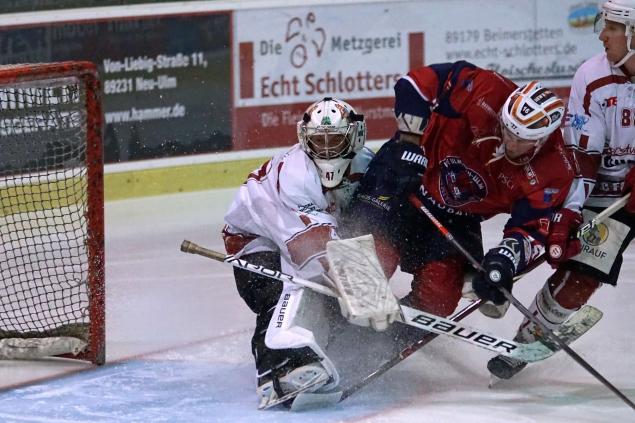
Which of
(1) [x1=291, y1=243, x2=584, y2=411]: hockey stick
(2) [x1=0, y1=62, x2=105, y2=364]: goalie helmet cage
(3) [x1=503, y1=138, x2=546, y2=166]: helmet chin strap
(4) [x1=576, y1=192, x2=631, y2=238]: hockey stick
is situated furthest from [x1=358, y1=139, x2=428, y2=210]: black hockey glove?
(2) [x1=0, y1=62, x2=105, y2=364]: goalie helmet cage

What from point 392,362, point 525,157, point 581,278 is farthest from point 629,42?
point 392,362

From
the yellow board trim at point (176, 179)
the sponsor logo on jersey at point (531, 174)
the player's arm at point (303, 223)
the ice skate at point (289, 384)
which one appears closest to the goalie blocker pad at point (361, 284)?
the player's arm at point (303, 223)

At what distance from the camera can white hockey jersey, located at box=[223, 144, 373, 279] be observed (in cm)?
393

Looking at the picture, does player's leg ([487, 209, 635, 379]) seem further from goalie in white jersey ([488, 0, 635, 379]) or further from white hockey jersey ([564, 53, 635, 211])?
white hockey jersey ([564, 53, 635, 211])

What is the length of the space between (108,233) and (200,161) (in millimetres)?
820

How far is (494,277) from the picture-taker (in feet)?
12.5

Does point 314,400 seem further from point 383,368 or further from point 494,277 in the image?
point 494,277

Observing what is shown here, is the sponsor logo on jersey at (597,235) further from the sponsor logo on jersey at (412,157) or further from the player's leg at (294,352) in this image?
the player's leg at (294,352)

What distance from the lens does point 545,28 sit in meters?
7.17

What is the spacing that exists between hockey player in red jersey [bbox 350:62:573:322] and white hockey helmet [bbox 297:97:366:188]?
146 millimetres

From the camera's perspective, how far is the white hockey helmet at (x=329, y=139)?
4.04 metres

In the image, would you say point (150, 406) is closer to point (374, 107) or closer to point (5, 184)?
point (5, 184)

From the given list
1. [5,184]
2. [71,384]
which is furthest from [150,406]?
[5,184]

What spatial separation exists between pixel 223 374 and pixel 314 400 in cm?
51
